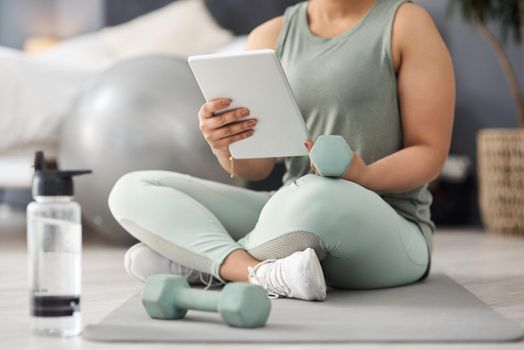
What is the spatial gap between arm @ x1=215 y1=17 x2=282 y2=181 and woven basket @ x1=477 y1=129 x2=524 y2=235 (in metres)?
1.42

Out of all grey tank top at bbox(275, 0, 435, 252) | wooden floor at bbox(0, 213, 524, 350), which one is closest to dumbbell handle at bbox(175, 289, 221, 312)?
wooden floor at bbox(0, 213, 524, 350)

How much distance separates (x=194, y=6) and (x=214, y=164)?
1608mm

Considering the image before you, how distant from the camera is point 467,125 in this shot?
3.45 meters

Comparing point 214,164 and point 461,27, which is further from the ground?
point 461,27

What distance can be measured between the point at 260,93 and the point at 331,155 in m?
0.15

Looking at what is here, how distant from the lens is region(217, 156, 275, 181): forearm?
162 centimetres

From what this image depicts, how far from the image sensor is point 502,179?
9.64 ft

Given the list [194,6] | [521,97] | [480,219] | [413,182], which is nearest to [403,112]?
[413,182]

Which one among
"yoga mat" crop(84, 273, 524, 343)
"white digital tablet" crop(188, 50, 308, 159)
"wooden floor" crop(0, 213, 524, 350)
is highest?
"white digital tablet" crop(188, 50, 308, 159)

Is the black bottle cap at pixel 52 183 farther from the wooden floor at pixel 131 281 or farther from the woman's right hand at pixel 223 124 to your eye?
the woman's right hand at pixel 223 124

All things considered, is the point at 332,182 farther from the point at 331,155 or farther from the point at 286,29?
the point at 286,29

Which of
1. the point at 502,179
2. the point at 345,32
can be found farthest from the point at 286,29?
the point at 502,179

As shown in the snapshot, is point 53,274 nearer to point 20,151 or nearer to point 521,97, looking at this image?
point 20,151

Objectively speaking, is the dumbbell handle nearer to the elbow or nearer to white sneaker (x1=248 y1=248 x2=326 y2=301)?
white sneaker (x1=248 y1=248 x2=326 y2=301)
